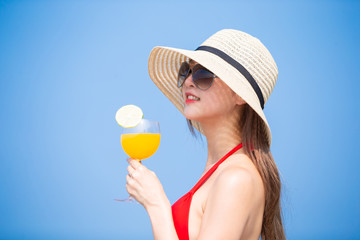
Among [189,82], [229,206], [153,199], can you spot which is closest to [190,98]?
[189,82]

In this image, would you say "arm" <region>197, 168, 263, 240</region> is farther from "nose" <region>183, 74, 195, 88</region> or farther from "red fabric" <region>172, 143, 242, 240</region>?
"nose" <region>183, 74, 195, 88</region>

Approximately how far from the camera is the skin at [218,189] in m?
1.86

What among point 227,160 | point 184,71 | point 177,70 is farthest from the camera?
point 177,70

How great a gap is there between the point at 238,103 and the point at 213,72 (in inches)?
11.2

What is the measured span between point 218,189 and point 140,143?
2.75 ft

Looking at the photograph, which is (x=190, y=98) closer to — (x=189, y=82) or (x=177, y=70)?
(x=189, y=82)

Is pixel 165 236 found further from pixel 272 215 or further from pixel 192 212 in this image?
pixel 272 215

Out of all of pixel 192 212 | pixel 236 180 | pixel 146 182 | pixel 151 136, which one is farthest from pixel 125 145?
pixel 236 180

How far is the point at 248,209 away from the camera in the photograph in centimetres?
193

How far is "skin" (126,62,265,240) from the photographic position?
186cm

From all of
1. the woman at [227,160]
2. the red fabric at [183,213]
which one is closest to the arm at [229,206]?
the woman at [227,160]

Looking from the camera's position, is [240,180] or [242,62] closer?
[240,180]

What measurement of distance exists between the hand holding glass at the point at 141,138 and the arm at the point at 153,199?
0.29m

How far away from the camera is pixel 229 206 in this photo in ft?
6.06
